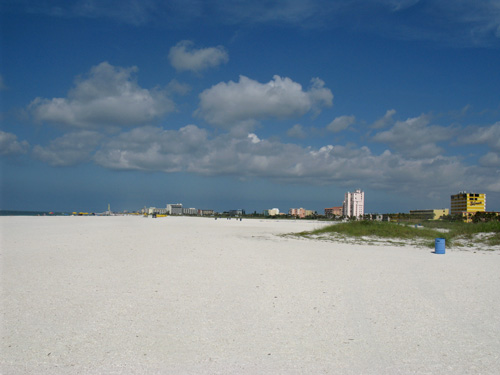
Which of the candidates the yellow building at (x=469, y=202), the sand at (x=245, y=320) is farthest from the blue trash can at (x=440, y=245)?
the yellow building at (x=469, y=202)

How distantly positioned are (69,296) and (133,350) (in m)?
3.09

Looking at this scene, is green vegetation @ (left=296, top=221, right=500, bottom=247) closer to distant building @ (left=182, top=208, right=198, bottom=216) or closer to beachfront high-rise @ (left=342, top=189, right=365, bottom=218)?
beachfront high-rise @ (left=342, top=189, right=365, bottom=218)

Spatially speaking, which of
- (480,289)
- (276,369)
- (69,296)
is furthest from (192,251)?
(276,369)

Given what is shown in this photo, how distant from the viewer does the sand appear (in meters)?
4.01

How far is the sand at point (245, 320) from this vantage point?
4.01m

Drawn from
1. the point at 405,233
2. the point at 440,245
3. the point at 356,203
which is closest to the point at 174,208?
the point at 356,203

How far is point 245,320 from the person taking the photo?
5.42m

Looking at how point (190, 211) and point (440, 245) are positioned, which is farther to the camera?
point (190, 211)

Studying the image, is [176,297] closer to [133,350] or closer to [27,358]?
[133,350]

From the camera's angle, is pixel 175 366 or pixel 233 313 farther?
pixel 233 313

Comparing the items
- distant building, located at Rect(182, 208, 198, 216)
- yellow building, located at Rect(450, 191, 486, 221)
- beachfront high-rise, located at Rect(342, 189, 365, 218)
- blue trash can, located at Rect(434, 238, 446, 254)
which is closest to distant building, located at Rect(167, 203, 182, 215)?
distant building, located at Rect(182, 208, 198, 216)

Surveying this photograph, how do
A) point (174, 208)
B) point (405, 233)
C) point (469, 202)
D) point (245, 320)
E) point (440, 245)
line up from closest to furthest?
point (245, 320), point (440, 245), point (405, 233), point (469, 202), point (174, 208)

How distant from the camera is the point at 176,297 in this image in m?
6.74

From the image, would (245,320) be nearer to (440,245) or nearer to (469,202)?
(440,245)
